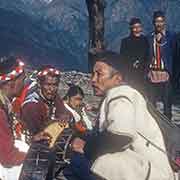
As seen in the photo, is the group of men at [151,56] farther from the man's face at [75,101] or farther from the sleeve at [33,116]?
the sleeve at [33,116]

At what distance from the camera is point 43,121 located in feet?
20.4

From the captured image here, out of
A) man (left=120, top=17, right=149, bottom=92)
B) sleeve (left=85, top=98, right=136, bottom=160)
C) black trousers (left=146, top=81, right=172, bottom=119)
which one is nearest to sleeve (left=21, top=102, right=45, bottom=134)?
sleeve (left=85, top=98, right=136, bottom=160)

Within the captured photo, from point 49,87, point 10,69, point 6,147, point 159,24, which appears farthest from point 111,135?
point 159,24

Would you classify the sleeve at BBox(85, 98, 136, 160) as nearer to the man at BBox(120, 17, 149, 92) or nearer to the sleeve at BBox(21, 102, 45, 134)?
the sleeve at BBox(21, 102, 45, 134)

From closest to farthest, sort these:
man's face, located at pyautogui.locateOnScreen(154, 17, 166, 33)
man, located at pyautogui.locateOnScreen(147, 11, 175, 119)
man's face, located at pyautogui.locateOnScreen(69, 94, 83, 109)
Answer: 1. man's face, located at pyautogui.locateOnScreen(69, 94, 83, 109)
2. man's face, located at pyautogui.locateOnScreen(154, 17, 166, 33)
3. man, located at pyautogui.locateOnScreen(147, 11, 175, 119)

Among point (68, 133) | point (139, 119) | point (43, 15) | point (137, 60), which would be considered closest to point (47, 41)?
point (43, 15)

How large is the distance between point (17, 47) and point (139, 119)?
15.2 m

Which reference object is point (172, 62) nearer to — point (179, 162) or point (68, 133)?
point (68, 133)

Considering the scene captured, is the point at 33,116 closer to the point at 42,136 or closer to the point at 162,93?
the point at 42,136

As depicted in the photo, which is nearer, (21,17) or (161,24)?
(161,24)

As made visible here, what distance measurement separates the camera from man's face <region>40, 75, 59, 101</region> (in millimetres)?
6488

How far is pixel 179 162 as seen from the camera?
4.96 metres

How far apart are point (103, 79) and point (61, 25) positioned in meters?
17.0

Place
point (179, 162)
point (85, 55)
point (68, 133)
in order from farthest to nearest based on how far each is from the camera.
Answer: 1. point (85, 55)
2. point (68, 133)
3. point (179, 162)
